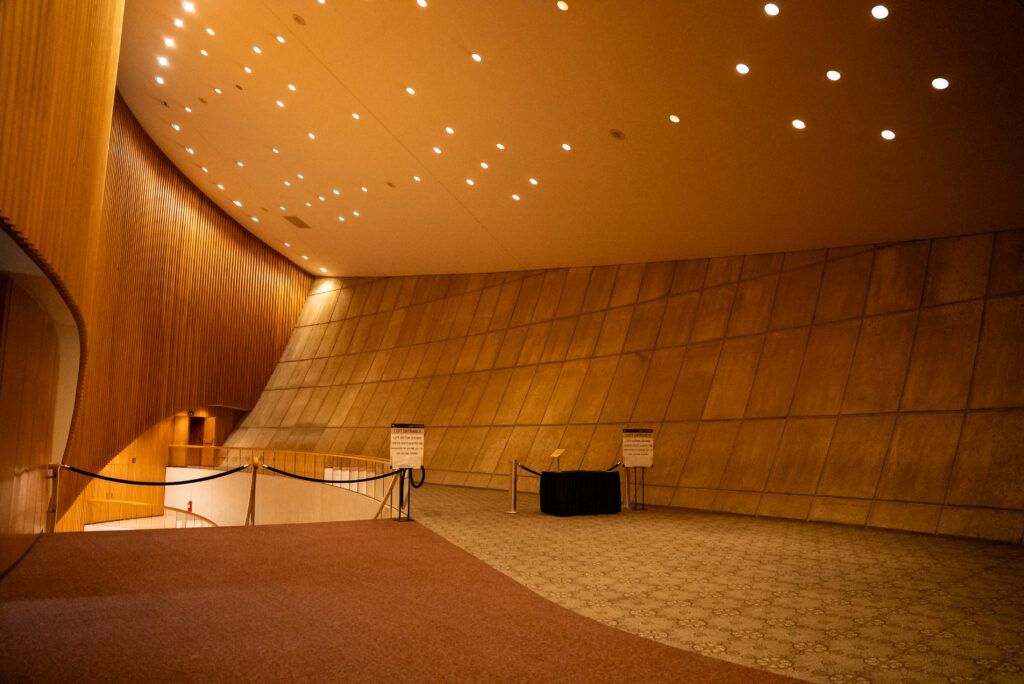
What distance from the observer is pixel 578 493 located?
9.41 metres

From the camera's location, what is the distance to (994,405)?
26.2 ft

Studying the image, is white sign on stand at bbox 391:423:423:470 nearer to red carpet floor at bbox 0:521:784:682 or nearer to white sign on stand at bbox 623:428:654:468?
red carpet floor at bbox 0:521:784:682

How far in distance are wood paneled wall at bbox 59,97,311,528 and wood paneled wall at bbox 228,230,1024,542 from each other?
3687mm

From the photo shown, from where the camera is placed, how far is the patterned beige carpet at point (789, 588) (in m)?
3.67

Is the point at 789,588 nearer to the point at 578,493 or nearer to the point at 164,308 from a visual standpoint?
the point at 578,493

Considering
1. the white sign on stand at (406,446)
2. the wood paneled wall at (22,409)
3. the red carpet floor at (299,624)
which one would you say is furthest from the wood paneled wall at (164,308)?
the red carpet floor at (299,624)

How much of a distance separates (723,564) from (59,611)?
480 centimetres

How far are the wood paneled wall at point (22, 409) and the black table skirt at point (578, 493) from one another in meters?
5.62

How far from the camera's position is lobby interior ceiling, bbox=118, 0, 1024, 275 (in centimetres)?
614

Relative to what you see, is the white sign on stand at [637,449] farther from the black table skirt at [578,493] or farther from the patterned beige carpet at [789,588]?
the patterned beige carpet at [789,588]

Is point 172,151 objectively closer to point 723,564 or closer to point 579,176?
point 579,176

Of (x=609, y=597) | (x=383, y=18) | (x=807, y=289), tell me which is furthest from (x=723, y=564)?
(x=383, y=18)

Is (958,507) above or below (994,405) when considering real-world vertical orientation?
below

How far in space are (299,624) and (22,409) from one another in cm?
305
